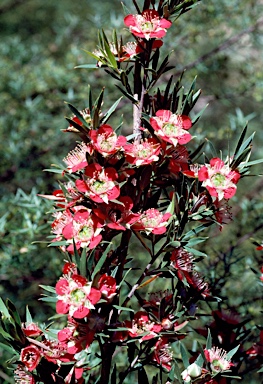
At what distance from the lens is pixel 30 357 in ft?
2.11

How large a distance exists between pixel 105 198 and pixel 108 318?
16cm

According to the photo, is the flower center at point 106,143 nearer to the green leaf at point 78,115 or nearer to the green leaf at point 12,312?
the green leaf at point 78,115

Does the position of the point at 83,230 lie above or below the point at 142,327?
above

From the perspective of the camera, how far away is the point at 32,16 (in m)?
3.73

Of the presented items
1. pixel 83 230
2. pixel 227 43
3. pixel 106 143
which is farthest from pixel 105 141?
pixel 227 43

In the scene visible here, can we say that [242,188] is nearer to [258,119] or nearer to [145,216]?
[258,119]

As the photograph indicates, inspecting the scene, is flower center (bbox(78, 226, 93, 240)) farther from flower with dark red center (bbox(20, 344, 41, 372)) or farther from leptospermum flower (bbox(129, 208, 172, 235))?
flower with dark red center (bbox(20, 344, 41, 372))

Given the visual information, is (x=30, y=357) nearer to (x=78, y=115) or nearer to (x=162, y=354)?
(x=162, y=354)

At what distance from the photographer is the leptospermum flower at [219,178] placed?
2.15 ft

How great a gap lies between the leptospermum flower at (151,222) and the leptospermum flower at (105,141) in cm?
9

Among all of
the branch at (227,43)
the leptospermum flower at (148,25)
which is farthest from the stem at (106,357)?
the branch at (227,43)

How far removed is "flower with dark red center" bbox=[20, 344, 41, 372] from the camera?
2.07ft

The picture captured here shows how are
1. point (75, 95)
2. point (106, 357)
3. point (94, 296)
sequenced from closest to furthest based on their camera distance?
point (94, 296) < point (106, 357) < point (75, 95)

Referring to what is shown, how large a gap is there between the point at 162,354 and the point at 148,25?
0.45 metres
